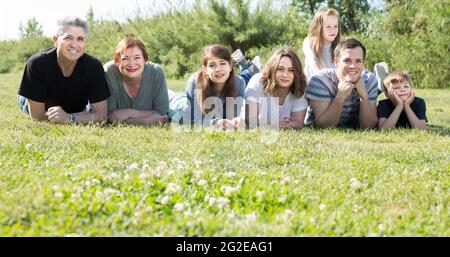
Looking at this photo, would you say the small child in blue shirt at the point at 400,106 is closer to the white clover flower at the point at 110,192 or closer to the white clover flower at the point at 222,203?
the white clover flower at the point at 222,203

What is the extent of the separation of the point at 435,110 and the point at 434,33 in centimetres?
932

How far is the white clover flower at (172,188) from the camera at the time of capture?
3.25m

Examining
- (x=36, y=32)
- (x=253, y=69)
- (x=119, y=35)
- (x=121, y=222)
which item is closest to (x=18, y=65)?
(x=36, y=32)

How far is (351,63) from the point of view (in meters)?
6.46

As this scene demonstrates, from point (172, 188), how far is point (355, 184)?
1.19 metres

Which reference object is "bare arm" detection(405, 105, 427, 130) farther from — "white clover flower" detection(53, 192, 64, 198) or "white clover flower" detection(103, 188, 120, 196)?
"white clover flower" detection(53, 192, 64, 198)

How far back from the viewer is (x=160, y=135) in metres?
5.77

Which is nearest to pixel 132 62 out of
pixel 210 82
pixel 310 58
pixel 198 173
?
pixel 210 82

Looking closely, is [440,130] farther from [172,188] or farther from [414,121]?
[172,188]

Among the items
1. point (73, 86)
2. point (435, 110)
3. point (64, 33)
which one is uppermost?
point (64, 33)

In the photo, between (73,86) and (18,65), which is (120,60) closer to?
(73,86)

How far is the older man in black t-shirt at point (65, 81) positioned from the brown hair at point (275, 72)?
1813 mm

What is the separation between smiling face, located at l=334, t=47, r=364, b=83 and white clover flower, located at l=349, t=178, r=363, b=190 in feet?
9.52

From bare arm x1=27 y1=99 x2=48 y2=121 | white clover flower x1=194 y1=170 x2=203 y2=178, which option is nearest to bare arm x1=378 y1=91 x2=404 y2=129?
white clover flower x1=194 y1=170 x2=203 y2=178
